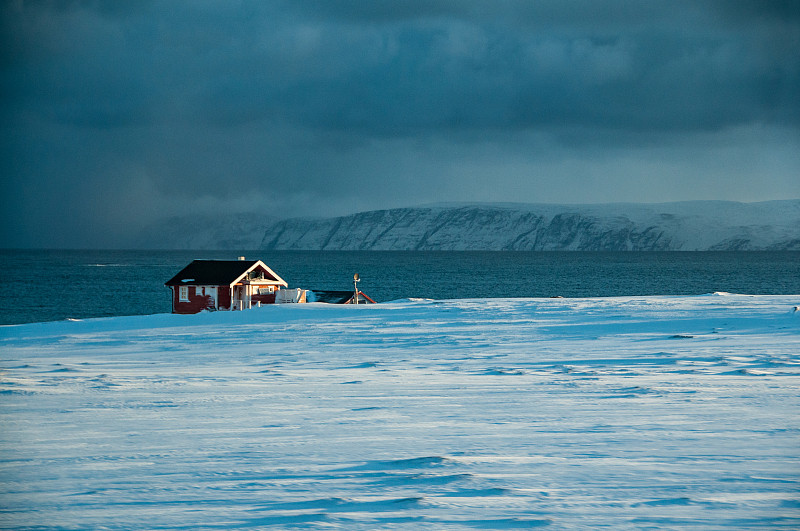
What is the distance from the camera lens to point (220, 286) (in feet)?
188

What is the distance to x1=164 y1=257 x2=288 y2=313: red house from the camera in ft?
188

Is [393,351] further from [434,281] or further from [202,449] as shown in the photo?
[434,281]

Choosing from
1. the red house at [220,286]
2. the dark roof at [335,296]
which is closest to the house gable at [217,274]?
the red house at [220,286]

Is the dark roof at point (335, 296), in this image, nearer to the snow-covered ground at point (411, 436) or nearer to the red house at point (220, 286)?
the red house at point (220, 286)

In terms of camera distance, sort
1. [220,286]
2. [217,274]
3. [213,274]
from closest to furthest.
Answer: [220,286]
[217,274]
[213,274]

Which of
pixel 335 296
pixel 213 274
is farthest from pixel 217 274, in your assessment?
pixel 335 296

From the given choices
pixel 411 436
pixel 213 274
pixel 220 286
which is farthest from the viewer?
pixel 213 274

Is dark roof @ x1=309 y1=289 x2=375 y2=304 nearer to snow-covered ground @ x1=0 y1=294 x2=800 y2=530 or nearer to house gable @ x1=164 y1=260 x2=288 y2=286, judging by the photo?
house gable @ x1=164 y1=260 x2=288 y2=286

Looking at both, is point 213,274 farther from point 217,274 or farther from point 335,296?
point 335,296

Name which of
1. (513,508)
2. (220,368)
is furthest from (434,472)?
(220,368)

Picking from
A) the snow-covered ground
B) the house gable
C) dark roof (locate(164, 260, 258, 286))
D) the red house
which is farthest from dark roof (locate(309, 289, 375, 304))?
the snow-covered ground

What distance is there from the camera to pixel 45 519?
6.04 meters

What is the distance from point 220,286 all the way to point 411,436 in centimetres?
5066

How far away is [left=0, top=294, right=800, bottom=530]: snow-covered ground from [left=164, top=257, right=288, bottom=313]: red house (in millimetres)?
38238
